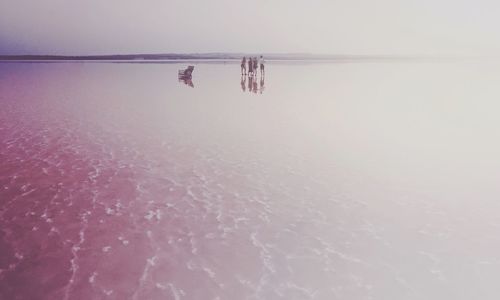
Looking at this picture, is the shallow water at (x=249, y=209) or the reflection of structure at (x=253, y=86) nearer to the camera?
the shallow water at (x=249, y=209)

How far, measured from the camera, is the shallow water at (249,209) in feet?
27.6

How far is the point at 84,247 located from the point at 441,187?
10.4m

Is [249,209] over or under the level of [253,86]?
over

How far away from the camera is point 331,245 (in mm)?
9883

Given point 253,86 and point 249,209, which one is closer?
point 249,209

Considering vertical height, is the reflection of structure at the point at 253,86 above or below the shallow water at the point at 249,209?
below

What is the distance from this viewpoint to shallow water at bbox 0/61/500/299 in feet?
27.6

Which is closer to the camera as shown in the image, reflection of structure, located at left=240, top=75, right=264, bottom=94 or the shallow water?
the shallow water

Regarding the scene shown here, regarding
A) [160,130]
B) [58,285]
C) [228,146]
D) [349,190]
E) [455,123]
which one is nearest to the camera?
[58,285]

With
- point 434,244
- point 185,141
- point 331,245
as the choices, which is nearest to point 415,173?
point 434,244

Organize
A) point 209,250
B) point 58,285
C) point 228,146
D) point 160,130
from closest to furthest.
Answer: point 58,285, point 209,250, point 228,146, point 160,130

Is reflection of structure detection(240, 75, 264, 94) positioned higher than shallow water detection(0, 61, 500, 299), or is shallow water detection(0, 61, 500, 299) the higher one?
shallow water detection(0, 61, 500, 299)

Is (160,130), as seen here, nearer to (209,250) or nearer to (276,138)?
(276,138)

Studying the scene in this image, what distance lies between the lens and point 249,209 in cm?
1197
